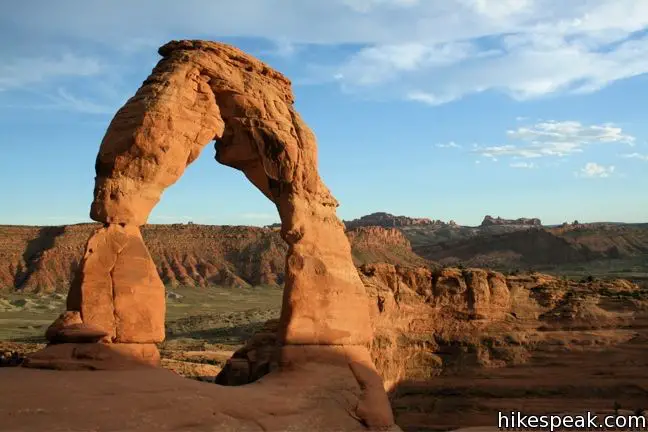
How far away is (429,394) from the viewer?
1766cm

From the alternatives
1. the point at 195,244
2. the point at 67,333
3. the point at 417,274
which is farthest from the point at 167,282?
the point at 67,333

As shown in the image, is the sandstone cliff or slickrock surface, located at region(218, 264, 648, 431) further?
the sandstone cliff

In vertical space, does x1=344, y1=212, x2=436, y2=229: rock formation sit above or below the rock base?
above

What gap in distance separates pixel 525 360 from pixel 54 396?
1250 centimetres

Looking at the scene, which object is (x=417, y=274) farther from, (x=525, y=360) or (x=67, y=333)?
(x=67, y=333)

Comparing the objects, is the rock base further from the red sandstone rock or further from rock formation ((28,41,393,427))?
the red sandstone rock

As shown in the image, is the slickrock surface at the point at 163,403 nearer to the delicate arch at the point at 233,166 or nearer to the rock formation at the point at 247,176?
the rock formation at the point at 247,176

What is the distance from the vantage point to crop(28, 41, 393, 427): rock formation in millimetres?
12242

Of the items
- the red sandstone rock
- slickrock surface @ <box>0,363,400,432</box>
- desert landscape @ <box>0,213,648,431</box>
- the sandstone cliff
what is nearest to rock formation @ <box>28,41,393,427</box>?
the red sandstone rock

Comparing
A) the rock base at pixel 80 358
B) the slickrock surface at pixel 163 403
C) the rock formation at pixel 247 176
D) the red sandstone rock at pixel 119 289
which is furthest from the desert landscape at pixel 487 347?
the rock base at pixel 80 358

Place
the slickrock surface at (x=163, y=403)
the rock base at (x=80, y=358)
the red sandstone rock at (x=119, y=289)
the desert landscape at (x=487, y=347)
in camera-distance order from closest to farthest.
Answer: the slickrock surface at (x=163, y=403) < the rock base at (x=80, y=358) < the red sandstone rock at (x=119, y=289) < the desert landscape at (x=487, y=347)

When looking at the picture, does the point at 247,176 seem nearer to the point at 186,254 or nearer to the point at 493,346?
the point at 493,346

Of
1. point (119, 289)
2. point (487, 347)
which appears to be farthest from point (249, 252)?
point (119, 289)

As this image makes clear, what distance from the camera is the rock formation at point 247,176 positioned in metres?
12.2
